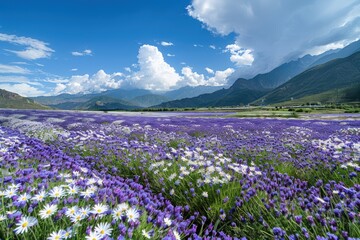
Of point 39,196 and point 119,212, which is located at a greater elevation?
point 39,196

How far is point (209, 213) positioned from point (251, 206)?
79 cm

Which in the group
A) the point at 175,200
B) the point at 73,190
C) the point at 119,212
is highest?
the point at 73,190

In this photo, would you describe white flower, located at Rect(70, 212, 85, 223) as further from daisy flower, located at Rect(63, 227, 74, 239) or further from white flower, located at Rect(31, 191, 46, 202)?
white flower, located at Rect(31, 191, 46, 202)

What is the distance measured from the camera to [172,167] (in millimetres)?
5410

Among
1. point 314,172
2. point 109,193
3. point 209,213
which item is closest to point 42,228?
point 109,193

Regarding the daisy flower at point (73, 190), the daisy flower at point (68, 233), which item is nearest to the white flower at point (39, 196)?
the daisy flower at point (73, 190)

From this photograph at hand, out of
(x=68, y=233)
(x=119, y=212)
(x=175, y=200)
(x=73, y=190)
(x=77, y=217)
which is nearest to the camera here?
(x=68, y=233)

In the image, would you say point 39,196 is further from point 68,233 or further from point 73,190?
point 68,233

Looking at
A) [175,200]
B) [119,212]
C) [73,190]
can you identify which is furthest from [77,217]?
[175,200]

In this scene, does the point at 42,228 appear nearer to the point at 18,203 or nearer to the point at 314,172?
the point at 18,203

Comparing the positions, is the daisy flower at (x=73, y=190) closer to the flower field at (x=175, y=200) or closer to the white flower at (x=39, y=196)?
the flower field at (x=175, y=200)

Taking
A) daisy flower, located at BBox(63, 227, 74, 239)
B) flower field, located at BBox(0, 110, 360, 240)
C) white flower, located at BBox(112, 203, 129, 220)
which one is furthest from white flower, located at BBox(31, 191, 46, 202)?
white flower, located at BBox(112, 203, 129, 220)

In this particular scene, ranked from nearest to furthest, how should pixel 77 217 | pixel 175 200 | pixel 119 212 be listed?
pixel 77 217 → pixel 119 212 → pixel 175 200

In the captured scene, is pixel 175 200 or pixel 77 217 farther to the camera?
pixel 175 200
